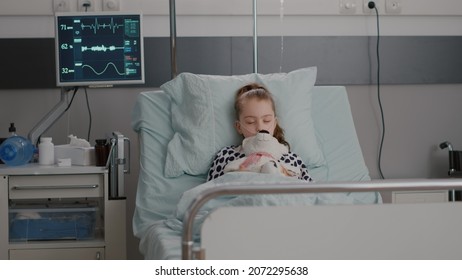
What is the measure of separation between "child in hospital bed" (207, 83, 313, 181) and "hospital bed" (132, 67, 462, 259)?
8 cm

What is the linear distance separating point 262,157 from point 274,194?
0.71 meters

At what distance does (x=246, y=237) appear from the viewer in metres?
1.85

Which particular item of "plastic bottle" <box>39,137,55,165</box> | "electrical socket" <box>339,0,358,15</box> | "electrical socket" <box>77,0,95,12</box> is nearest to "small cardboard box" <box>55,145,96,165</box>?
"plastic bottle" <box>39,137,55,165</box>

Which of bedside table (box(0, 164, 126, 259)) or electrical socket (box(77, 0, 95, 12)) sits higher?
electrical socket (box(77, 0, 95, 12))

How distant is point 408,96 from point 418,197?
749mm

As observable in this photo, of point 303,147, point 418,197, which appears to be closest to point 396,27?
point 418,197

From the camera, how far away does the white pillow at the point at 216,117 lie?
121 inches

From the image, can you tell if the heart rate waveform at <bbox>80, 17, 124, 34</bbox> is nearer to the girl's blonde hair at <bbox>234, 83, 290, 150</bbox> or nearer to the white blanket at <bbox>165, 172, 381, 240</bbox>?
the girl's blonde hair at <bbox>234, 83, 290, 150</bbox>

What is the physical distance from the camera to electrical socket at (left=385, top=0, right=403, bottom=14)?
401 centimetres

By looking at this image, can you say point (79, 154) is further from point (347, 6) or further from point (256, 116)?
point (347, 6)

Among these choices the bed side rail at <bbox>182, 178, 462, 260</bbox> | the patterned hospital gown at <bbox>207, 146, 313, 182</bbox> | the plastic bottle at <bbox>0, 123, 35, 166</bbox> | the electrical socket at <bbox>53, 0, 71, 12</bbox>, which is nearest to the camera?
the bed side rail at <bbox>182, 178, 462, 260</bbox>

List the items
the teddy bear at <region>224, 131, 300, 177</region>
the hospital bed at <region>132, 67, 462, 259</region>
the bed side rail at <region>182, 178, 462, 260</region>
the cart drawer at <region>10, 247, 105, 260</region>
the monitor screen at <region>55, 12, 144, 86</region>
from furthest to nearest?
the monitor screen at <region>55, 12, 144, 86</region> < the cart drawer at <region>10, 247, 105, 260</region> < the teddy bear at <region>224, 131, 300, 177</region> < the hospital bed at <region>132, 67, 462, 259</region> < the bed side rail at <region>182, 178, 462, 260</region>

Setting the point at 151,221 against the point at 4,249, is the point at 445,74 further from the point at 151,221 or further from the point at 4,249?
the point at 4,249

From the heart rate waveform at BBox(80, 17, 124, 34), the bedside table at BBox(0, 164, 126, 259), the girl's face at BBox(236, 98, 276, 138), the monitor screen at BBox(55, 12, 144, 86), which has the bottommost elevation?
the bedside table at BBox(0, 164, 126, 259)
